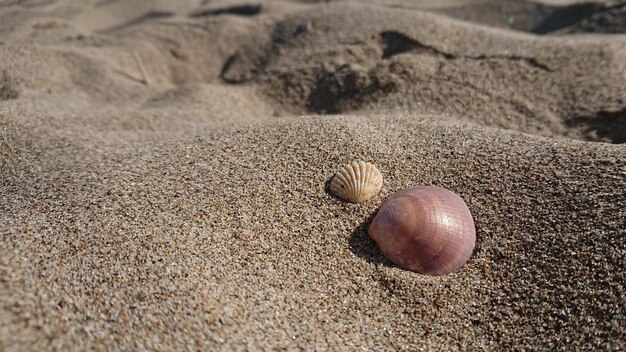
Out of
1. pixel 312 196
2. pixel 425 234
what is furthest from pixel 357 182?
pixel 425 234

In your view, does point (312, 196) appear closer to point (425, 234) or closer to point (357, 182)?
point (357, 182)

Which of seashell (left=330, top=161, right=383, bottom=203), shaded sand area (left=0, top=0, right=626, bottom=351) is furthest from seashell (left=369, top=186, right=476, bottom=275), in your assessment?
seashell (left=330, top=161, right=383, bottom=203)

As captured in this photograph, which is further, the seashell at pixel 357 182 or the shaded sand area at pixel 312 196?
the seashell at pixel 357 182

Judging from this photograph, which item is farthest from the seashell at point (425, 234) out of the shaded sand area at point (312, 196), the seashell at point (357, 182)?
the seashell at point (357, 182)

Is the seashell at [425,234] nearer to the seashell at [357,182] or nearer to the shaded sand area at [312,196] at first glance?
the shaded sand area at [312,196]

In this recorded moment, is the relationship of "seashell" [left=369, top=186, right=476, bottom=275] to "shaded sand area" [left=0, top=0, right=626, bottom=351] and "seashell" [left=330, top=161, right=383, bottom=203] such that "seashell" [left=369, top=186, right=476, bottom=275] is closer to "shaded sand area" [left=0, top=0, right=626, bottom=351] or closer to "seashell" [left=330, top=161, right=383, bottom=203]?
"shaded sand area" [left=0, top=0, right=626, bottom=351]

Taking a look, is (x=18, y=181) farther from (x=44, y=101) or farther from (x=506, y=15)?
(x=506, y=15)

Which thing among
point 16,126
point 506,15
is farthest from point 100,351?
point 506,15
